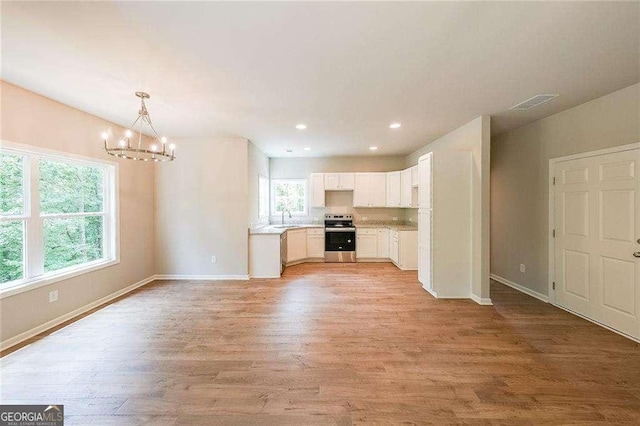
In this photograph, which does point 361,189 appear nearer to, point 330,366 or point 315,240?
point 315,240

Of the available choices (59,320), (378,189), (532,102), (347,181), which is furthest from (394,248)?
(59,320)

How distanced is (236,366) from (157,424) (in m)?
0.68

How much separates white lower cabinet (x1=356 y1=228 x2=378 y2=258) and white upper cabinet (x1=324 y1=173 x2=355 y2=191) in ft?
3.90

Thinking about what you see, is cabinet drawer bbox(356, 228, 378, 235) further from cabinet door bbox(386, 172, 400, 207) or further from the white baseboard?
the white baseboard

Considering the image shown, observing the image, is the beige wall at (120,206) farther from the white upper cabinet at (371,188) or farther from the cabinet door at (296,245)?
the white upper cabinet at (371,188)

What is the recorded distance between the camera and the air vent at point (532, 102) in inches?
117

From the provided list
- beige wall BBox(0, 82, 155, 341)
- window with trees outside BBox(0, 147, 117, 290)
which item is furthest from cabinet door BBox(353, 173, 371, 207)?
window with trees outside BBox(0, 147, 117, 290)

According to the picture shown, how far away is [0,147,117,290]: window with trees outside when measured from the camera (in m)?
2.72

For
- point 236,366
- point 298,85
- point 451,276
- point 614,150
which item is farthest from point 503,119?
point 236,366

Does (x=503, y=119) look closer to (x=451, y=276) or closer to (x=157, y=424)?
(x=451, y=276)

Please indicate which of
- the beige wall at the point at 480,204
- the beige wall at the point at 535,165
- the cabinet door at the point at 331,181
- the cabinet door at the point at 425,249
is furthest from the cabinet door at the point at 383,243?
the beige wall at the point at 480,204

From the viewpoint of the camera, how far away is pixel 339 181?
6617mm

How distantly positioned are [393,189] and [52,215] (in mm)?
6052

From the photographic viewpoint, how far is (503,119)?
3.77 metres
